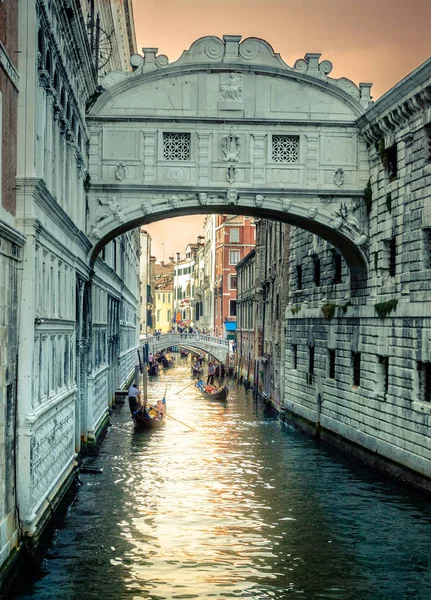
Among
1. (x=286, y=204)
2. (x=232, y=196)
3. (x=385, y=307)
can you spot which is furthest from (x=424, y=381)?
(x=232, y=196)

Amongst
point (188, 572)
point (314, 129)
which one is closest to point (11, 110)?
point (188, 572)

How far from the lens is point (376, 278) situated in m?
19.8

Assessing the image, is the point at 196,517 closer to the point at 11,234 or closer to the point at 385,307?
the point at 385,307

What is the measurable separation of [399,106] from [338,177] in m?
2.84

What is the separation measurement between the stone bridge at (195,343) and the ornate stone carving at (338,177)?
36480mm

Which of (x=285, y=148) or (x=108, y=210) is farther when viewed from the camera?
(x=285, y=148)

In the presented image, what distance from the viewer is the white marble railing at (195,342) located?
5866 centimetres

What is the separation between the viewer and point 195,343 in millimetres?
60531

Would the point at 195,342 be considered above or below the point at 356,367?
above

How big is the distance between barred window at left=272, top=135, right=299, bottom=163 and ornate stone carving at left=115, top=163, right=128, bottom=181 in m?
3.48

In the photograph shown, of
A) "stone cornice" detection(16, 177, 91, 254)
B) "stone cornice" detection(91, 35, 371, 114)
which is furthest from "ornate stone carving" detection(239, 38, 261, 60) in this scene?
"stone cornice" detection(16, 177, 91, 254)

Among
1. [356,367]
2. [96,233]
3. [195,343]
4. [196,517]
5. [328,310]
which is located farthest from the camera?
[195,343]

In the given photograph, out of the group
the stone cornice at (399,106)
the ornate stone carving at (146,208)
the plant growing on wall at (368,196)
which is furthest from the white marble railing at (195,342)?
the stone cornice at (399,106)

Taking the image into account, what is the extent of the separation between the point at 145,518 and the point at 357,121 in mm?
10475
